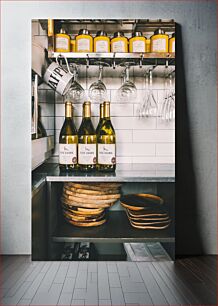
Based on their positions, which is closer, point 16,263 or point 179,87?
point 16,263

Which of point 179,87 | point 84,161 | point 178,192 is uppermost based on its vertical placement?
point 179,87

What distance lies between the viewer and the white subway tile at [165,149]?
6.41 feet

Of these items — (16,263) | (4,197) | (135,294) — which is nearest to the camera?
(135,294)

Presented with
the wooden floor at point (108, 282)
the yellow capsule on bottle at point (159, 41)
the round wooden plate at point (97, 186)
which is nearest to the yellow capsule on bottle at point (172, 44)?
the yellow capsule on bottle at point (159, 41)

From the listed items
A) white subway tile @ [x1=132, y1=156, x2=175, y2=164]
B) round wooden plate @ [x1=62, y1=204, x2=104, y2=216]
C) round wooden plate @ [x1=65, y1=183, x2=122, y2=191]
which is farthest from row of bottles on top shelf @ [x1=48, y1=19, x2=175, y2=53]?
round wooden plate @ [x1=62, y1=204, x2=104, y2=216]

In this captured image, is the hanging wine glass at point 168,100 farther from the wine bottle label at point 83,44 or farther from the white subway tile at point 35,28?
the white subway tile at point 35,28

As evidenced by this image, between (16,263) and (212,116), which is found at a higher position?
(212,116)

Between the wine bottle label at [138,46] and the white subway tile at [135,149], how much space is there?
40cm

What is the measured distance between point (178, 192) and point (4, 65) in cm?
97

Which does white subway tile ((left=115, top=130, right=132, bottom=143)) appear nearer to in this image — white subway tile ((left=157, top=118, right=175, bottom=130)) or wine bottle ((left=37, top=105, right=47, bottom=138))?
white subway tile ((left=157, top=118, right=175, bottom=130))

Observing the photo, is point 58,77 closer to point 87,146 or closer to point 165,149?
point 87,146

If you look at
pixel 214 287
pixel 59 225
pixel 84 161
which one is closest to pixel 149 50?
pixel 84 161

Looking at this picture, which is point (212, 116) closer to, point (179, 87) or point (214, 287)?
point (179, 87)

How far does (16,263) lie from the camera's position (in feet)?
6.28
